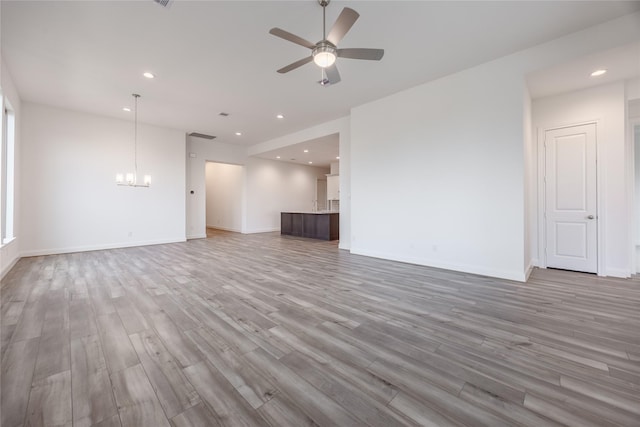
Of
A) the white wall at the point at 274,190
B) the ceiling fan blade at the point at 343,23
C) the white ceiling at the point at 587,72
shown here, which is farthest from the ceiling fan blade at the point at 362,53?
the white wall at the point at 274,190

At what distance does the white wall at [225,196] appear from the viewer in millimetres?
10289

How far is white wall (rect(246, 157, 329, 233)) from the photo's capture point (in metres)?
10.2

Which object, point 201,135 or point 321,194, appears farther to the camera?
point 321,194

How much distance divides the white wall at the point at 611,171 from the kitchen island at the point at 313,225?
232 inches

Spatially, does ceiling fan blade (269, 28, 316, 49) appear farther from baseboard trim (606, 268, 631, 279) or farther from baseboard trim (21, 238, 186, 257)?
baseboard trim (21, 238, 186, 257)

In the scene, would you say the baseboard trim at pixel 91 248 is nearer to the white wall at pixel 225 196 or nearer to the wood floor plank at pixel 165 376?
the white wall at pixel 225 196

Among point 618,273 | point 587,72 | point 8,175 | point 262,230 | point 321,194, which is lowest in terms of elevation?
point 618,273

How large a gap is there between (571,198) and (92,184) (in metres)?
10.0

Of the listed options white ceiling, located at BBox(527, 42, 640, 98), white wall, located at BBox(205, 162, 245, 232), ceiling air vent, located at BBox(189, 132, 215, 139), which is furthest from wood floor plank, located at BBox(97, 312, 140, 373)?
white wall, located at BBox(205, 162, 245, 232)

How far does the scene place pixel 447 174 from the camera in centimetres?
441

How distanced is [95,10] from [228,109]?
3.09 metres

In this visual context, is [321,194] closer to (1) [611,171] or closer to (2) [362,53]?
(1) [611,171]

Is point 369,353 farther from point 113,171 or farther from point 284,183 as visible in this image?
point 284,183

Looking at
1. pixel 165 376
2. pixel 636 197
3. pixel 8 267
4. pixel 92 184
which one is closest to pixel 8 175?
pixel 92 184
